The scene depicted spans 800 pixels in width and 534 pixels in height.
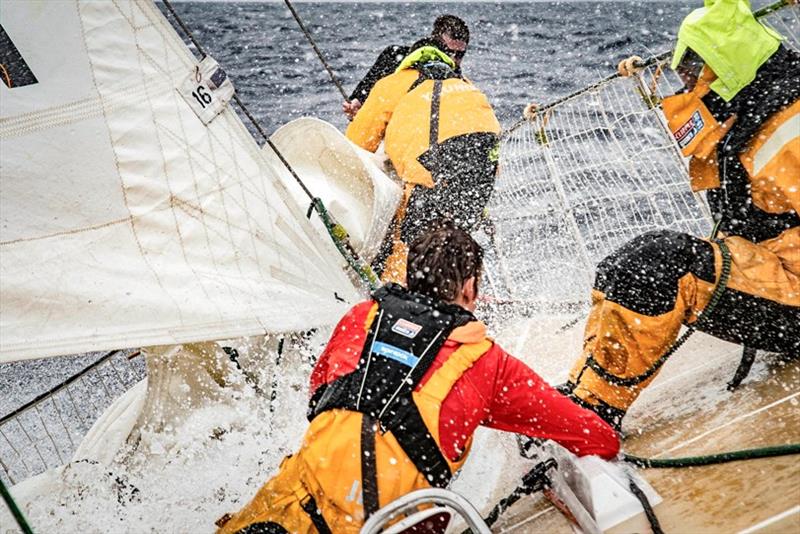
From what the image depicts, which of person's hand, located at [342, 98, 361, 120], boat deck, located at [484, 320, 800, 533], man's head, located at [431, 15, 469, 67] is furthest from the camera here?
person's hand, located at [342, 98, 361, 120]

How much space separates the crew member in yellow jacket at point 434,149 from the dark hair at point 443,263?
4.10ft

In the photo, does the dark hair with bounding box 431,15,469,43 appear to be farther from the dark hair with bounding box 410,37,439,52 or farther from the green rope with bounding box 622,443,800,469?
the green rope with bounding box 622,443,800,469

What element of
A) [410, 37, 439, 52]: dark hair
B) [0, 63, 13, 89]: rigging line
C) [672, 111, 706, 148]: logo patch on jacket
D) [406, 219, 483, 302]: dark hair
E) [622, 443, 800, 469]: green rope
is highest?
[0, 63, 13, 89]: rigging line

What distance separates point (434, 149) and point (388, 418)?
1.90 metres

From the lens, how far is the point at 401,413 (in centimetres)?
186

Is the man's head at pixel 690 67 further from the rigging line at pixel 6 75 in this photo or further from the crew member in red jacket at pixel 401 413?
the rigging line at pixel 6 75

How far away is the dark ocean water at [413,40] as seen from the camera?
1384cm

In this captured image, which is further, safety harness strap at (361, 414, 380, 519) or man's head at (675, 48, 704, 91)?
man's head at (675, 48, 704, 91)

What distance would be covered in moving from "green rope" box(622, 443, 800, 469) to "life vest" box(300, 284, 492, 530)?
0.66m

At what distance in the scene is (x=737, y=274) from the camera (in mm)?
2418

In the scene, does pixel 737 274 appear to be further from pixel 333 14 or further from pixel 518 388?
pixel 333 14

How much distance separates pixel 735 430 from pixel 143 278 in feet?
6.94

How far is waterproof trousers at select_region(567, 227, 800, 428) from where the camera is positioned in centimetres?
239

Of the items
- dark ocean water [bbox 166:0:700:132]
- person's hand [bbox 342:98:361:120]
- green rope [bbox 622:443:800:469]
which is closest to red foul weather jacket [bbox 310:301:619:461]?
green rope [bbox 622:443:800:469]
